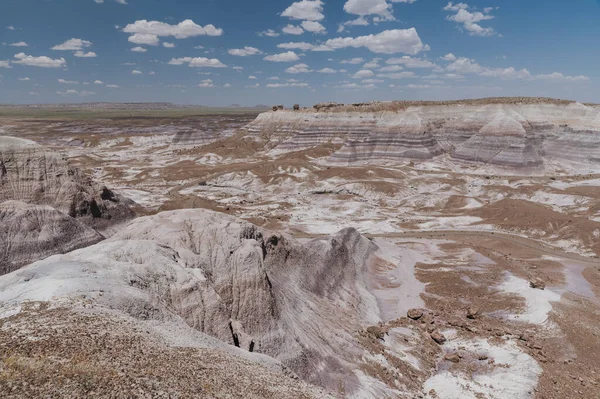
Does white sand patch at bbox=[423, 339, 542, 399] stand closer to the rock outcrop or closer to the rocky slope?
the rock outcrop

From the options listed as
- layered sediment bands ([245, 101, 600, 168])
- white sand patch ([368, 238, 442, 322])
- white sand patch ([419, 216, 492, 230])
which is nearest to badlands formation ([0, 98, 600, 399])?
white sand patch ([368, 238, 442, 322])

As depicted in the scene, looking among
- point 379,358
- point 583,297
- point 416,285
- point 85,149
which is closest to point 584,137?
point 583,297

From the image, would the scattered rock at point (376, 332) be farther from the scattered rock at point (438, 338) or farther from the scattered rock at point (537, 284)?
the scattered rock at point (537, 284)

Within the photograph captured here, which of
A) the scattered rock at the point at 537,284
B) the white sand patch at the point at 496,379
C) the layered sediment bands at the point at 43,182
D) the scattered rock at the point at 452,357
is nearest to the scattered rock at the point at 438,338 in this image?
the scattered rock at the point at 452,357

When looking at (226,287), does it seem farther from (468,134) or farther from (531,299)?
(468,134)

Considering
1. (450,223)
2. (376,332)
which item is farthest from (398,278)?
(450,223)
